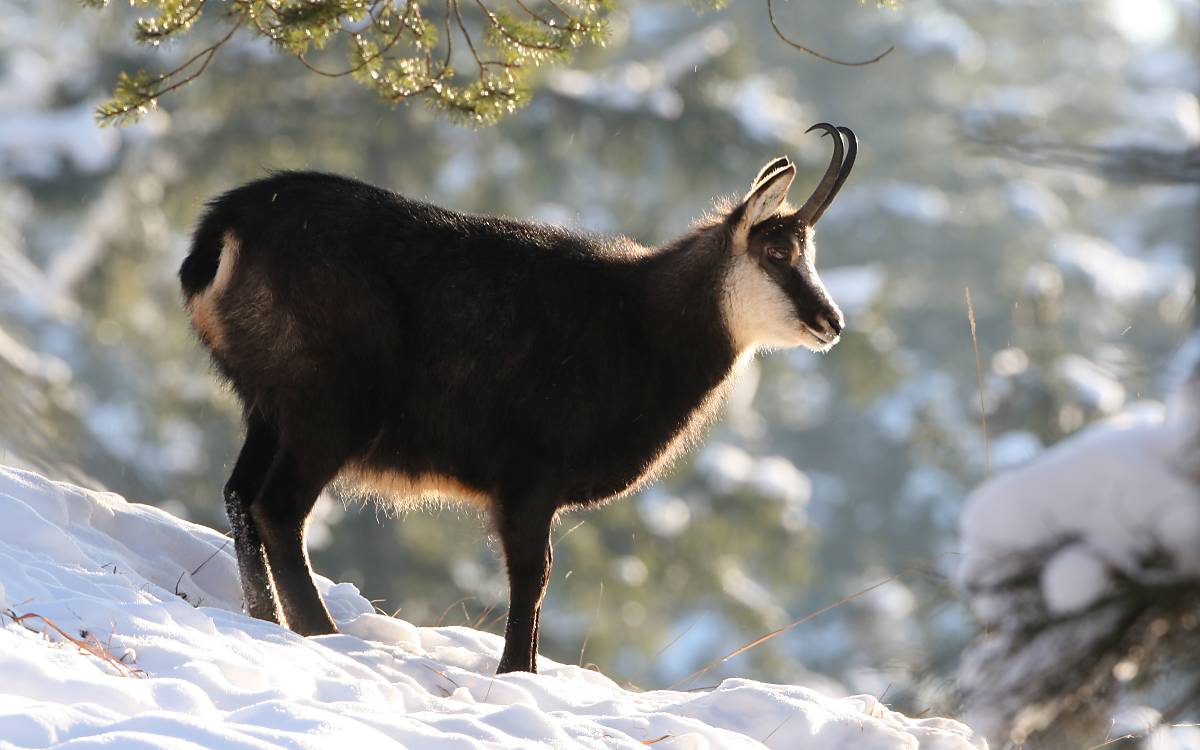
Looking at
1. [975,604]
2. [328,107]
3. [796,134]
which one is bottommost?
[975,604]

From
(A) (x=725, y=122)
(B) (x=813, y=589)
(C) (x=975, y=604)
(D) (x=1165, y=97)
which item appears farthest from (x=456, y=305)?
(D) (x=1165, y=97)

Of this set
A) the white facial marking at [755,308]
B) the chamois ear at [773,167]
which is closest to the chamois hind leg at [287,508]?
the white facial marking at [755,308]

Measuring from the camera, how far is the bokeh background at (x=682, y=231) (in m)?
13.8

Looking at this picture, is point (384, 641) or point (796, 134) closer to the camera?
point (384, 641)

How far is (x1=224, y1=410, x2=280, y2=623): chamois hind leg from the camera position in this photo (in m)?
5.12

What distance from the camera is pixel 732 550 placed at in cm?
1817

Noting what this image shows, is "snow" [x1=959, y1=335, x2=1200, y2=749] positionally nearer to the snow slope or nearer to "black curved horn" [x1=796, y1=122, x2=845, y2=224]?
the snow slope

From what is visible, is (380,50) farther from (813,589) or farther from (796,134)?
(813,589)

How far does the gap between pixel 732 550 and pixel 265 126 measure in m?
8.00

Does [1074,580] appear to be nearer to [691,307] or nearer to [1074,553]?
[1074,553]

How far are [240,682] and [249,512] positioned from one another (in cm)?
155

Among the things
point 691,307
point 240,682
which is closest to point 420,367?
point 691,307

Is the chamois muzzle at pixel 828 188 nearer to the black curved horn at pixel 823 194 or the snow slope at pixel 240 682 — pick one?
the black curved horn at pixel 823 194

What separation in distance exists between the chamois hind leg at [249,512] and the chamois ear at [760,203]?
2109 mm
